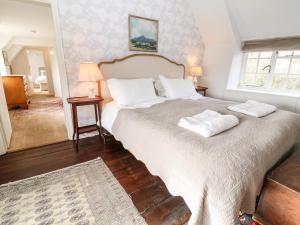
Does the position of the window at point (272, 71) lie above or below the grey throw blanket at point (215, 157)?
above

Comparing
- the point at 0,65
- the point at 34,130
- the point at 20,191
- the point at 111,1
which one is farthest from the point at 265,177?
the point at 0,65

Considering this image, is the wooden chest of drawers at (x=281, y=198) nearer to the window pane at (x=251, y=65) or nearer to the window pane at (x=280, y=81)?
the window pane at (x=280, y=81)

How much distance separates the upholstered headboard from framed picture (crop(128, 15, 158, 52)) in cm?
18

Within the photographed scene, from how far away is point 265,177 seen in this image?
113 centimetres

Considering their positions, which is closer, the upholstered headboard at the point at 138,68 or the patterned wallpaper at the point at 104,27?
the patterned wallpaper at the point at 104,27

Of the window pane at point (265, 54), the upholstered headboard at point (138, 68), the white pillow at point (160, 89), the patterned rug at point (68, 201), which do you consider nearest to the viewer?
the patterned rug at point (68, 201)

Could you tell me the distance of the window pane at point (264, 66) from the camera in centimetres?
336

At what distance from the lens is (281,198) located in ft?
3.46

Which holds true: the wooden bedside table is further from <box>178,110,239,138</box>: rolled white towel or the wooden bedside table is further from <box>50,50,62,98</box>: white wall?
<box>50,50,62,98</box>: white wall

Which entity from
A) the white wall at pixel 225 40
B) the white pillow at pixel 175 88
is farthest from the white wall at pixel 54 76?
the white wall at pixel 225 40

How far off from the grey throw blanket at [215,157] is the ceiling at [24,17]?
240 cm

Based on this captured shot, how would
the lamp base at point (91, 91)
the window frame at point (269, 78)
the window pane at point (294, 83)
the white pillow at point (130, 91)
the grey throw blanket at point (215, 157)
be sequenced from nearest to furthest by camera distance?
the grey throw blanket at point (215, 157) → the white pillow at point (130, 91) → the lamp base at point (91, 91) → the window pane at point (294, 83) → the window frame at point (269, 78)

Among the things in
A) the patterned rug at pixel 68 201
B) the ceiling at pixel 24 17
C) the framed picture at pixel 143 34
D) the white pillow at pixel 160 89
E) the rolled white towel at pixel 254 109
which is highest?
the ceiling at pixel 24 17

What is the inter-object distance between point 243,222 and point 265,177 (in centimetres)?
46
